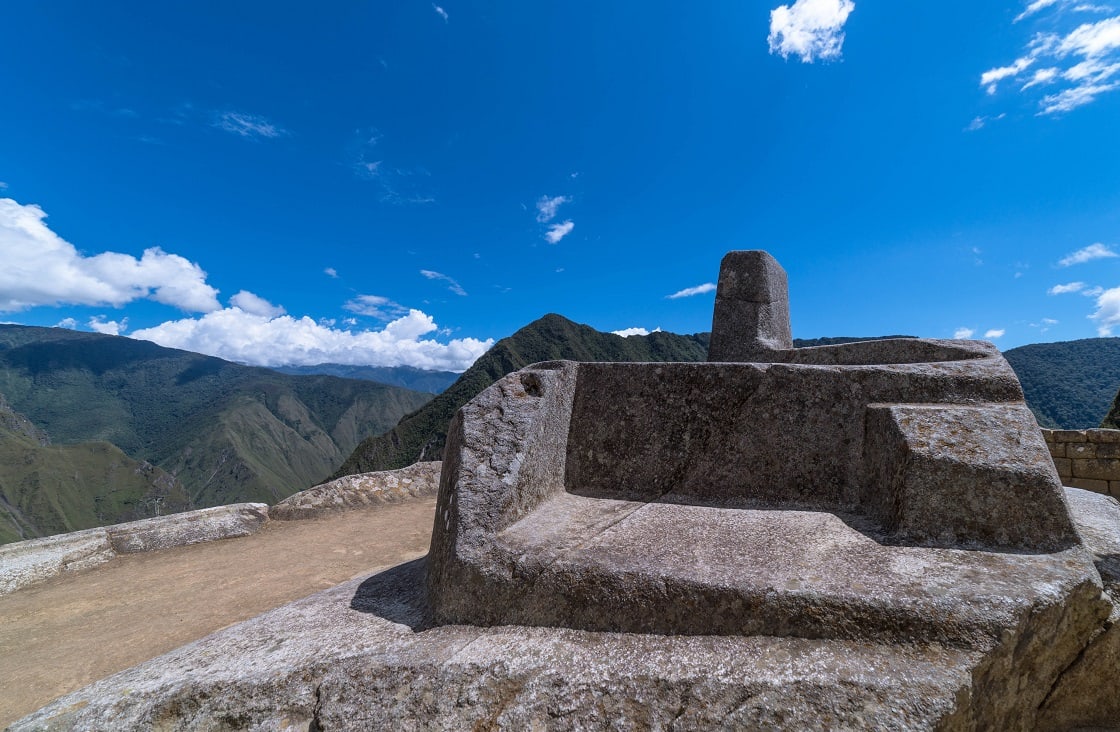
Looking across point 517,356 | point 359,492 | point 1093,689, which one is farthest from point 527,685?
point 517,356

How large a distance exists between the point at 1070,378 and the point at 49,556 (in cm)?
8345

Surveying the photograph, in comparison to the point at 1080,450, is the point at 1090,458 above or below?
below

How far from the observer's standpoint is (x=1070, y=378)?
58.0 meters

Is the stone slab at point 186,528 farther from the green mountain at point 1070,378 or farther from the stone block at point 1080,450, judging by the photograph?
the green mountain at point 1070,378

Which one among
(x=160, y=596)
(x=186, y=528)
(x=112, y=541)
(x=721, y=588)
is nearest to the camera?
(x=721, y=588)

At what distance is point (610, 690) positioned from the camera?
1.87 m

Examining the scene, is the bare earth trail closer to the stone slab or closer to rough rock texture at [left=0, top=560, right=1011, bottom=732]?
the stone slab

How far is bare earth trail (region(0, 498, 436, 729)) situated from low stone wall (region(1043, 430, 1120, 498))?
1025cm

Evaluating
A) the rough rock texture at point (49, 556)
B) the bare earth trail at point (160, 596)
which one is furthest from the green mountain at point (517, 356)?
the bare earth trail at point (160, 596)

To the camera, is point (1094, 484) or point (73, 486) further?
point (73, 486)

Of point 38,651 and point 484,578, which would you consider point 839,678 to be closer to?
point 484,578

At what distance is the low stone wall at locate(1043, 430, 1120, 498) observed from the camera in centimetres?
799

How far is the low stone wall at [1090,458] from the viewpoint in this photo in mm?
7988

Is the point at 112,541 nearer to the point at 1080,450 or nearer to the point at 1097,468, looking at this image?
the point at 1080,450
